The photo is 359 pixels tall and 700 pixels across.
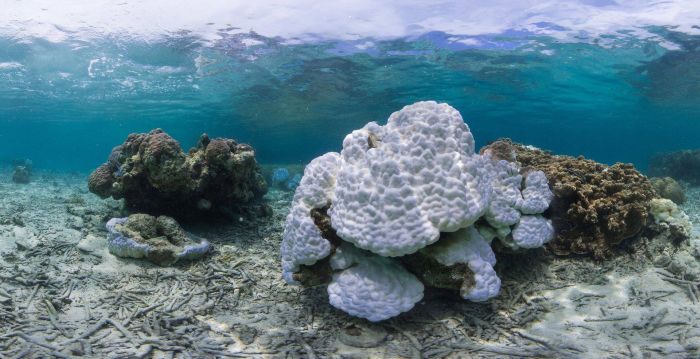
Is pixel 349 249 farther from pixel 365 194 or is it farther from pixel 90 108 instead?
pixel 90 108

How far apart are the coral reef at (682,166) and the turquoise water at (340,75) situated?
467 centimetres

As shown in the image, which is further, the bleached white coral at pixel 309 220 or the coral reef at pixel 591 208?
the coral reef at pixel 591 208

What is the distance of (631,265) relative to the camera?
537 centimetres

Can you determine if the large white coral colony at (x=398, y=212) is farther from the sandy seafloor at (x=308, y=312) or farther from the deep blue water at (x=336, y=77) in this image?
the deep blue water at (x=336, y=77)

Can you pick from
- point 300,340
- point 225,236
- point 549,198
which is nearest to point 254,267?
point 225,236

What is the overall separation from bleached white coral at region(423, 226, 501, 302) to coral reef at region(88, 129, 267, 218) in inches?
185

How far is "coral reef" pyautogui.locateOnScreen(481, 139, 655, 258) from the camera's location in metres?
5.52

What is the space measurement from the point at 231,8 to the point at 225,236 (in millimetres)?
9713

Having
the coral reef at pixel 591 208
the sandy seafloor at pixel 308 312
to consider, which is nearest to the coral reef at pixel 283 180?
the sandy seafloor at pixel 308 312

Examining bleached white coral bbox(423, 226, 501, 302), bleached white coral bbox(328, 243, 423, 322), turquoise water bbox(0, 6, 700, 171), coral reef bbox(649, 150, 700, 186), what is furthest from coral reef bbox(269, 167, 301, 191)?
coral reef bbox(649, 150, 700, 186)

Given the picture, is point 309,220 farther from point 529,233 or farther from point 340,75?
point 340,75

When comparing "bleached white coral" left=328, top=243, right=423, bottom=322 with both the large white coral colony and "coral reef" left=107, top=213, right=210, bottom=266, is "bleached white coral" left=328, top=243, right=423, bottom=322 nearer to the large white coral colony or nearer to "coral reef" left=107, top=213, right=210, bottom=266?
the large white coral colony

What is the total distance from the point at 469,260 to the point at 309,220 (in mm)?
1855

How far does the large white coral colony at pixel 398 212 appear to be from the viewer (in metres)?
4.08
